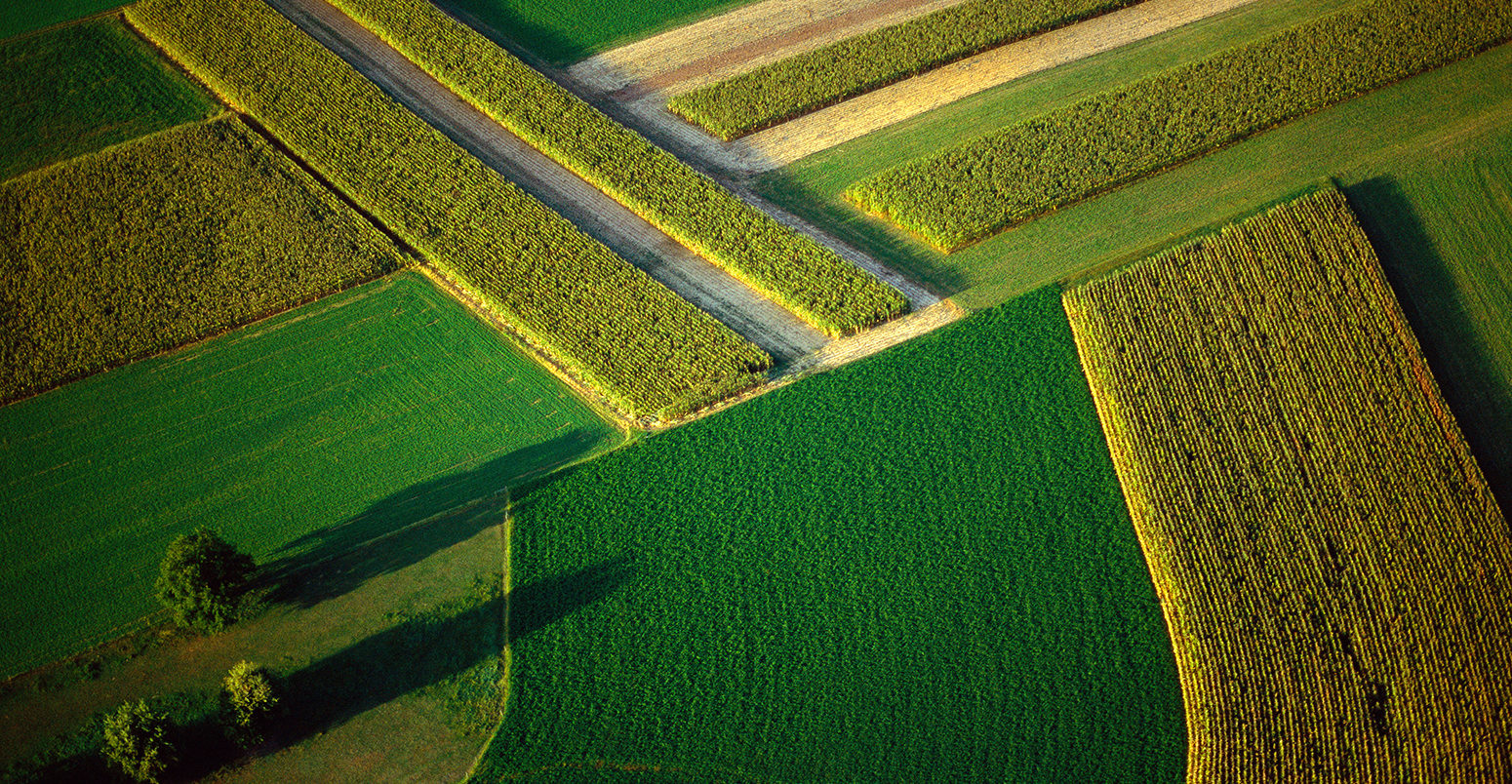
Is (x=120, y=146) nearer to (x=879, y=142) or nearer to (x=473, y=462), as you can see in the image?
(x=473, y=462)

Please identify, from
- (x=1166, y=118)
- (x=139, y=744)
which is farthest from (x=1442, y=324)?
(x=139, y=744)

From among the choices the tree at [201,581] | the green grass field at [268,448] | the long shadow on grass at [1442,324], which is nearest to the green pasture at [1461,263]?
the long shadow on grass at [1442,324]

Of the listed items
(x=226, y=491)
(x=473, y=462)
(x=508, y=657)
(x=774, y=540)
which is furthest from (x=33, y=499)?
(x=774, y=540)

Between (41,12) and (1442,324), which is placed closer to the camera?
(1442,324)

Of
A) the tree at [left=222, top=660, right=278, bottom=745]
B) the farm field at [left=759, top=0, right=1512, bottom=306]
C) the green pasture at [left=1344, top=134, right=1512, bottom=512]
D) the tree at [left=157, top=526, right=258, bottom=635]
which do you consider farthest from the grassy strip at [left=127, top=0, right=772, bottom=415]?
the green pasture at [left=1344, top=134, right=1512, bottom=512]

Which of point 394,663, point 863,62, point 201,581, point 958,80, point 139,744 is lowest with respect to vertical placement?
point 139,744

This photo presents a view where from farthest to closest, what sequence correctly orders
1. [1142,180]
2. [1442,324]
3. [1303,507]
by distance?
[1142,180]
[1442,324]
[1303,507]

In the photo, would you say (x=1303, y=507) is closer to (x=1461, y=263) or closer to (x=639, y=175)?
(x=1461, y=263)
